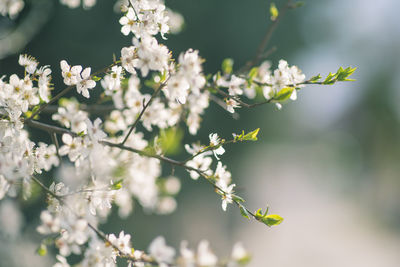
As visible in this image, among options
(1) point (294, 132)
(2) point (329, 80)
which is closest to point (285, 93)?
(2) point (329, 80)

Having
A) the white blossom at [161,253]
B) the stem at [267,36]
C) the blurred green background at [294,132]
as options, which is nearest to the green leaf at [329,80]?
the stem at [267,36]

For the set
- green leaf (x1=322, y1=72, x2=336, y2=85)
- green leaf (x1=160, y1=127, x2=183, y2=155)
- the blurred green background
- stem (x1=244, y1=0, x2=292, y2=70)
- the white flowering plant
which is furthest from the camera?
the blurred green background

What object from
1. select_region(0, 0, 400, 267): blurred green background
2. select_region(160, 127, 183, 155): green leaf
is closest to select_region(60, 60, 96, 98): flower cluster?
select_region(160, 127, 183, 155): green leaf

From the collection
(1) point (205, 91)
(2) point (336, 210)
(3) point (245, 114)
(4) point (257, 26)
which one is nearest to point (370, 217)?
(2) point (336, 210)

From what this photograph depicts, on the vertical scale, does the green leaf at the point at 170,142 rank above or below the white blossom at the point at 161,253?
A: above

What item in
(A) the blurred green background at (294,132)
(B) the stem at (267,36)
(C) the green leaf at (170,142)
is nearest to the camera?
(C) the green leaf at (170,142)

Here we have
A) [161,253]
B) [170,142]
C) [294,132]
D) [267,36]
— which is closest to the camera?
[161,253]

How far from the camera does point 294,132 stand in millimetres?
11742

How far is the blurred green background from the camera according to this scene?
5188 mm

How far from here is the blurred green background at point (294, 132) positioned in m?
5.19

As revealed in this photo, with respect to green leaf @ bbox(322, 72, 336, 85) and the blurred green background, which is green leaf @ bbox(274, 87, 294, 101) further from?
the blurred green background

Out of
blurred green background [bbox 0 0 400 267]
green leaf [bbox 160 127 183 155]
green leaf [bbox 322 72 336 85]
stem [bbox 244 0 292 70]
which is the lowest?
green leaf [bbox 160 127 183 155]

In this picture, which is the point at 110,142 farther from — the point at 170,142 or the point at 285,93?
the point at 285,93

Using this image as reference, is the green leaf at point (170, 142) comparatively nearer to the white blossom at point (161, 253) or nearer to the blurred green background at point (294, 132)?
the white blossom at point (161, 253)
